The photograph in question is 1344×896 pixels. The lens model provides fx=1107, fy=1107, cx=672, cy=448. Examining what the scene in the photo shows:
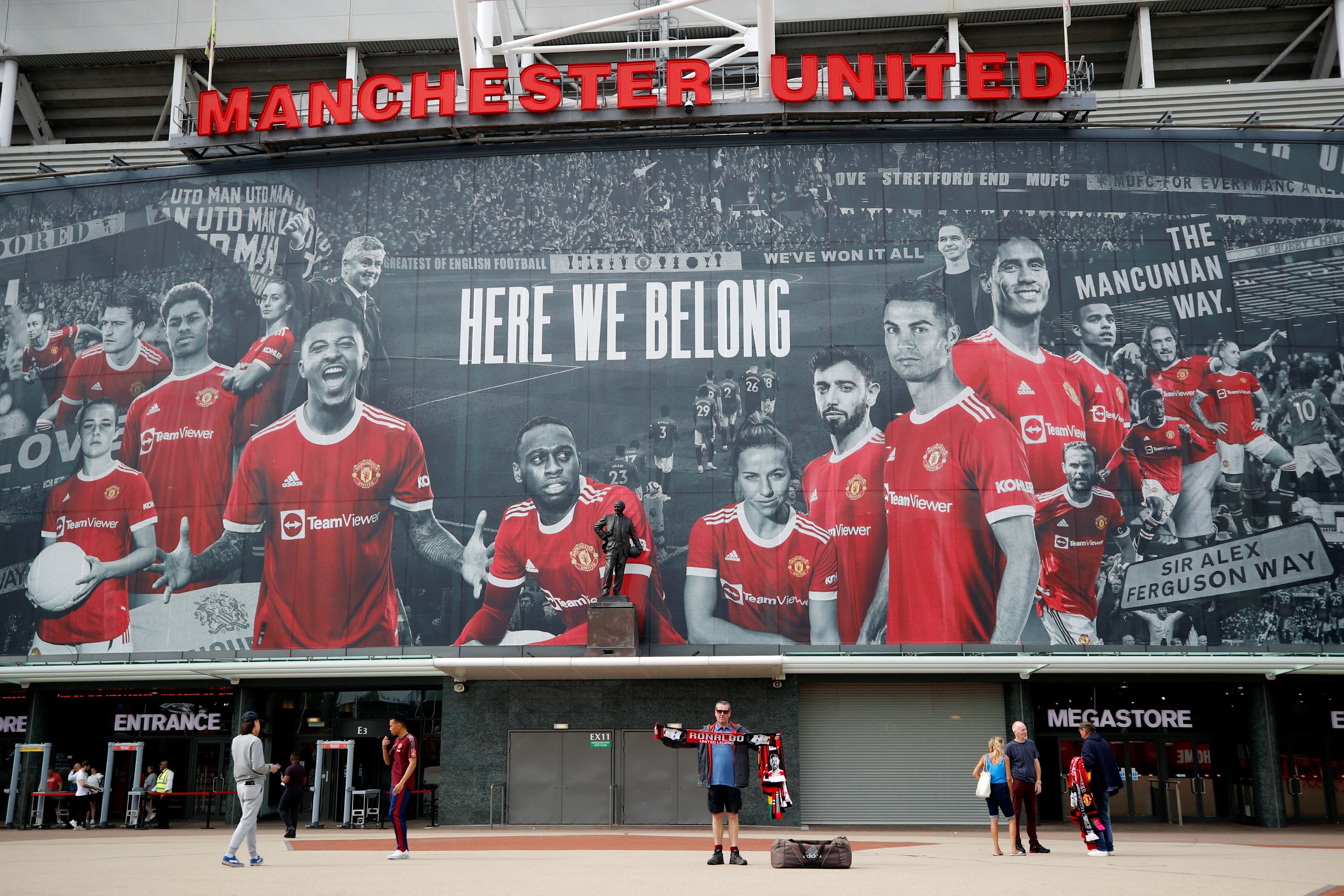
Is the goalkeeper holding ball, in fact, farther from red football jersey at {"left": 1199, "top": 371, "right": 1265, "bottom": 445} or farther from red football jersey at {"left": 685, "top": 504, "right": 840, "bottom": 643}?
red football jersey at {"left": 1199, "top": 371, "right": 1265, "bottom": 445}

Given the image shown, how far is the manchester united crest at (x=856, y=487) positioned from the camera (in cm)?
2542

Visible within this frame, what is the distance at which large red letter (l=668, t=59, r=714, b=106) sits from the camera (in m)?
27.7

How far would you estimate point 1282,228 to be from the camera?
88.5 ft

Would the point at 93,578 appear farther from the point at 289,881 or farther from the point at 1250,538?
the point at 1250,538

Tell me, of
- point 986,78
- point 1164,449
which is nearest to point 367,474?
point 986,78

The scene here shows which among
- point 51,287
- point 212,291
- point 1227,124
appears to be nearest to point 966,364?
point 1227,124

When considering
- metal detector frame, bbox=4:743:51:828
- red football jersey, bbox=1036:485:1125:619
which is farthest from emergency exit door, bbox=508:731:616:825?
red football jersey, bbox=1036:485:1125:619

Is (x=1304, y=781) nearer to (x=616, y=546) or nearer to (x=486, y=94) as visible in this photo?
(x=616, y=546)

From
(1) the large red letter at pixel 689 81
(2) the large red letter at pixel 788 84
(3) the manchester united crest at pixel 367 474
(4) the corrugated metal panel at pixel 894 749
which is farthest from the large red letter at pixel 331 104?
(4) the corrugated metal panel at pixel 894 749

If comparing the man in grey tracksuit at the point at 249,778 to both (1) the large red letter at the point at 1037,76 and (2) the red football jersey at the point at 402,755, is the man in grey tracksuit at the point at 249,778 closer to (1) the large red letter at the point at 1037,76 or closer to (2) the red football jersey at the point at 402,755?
(2) the red football jersey at the point at 402,755

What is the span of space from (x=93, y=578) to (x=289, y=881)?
19.9 metres

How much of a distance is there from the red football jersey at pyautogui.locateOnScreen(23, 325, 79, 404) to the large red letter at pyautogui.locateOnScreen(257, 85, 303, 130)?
284 inches

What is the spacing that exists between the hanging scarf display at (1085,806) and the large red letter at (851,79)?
1831 cm

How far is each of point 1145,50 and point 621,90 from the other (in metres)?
15.2
